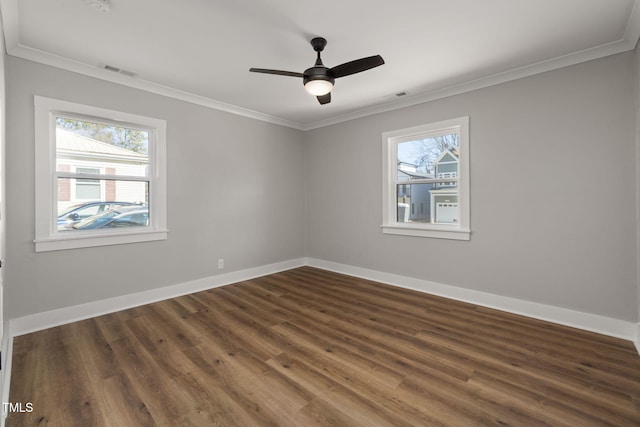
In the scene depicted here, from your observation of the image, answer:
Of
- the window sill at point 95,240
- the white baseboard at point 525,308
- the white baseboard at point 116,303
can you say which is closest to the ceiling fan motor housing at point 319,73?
the window sill at point 95,240

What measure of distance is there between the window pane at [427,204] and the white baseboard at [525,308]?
0.87 m

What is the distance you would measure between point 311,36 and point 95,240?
10.1 feet

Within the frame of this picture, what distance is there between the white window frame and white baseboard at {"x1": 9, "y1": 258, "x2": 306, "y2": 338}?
0.64 metres

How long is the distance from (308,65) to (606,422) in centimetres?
357

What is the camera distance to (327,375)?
2.13 m

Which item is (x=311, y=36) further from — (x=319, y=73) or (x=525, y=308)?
Result: (x=525, y=308)

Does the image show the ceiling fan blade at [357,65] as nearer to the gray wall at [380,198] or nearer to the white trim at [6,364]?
the gray wall at [380,198]

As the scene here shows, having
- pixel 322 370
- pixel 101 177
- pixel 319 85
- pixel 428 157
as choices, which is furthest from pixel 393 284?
pixel 101 177

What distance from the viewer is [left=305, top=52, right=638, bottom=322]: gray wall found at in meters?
2.71

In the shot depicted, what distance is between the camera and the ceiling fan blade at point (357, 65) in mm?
2254

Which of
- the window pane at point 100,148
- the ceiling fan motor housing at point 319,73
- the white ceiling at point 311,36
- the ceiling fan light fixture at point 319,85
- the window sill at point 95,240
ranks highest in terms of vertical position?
the white ceiling at point 311,36

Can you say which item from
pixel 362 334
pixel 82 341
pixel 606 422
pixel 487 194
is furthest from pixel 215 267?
pixel 606 422

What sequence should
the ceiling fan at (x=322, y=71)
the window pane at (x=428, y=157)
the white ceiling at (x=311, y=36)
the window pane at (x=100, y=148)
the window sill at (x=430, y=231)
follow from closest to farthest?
the white ceiling at (x=311, y=36)
the ceiling fan at (x=322, y=71)
the window pane at (x=100, y=148)
the window sill at (x=430, y=231)
the window pane at (x=428, y=157)

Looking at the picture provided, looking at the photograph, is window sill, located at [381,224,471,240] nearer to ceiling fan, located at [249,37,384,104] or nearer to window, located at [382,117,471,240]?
window, located at [382,117,471,240]
